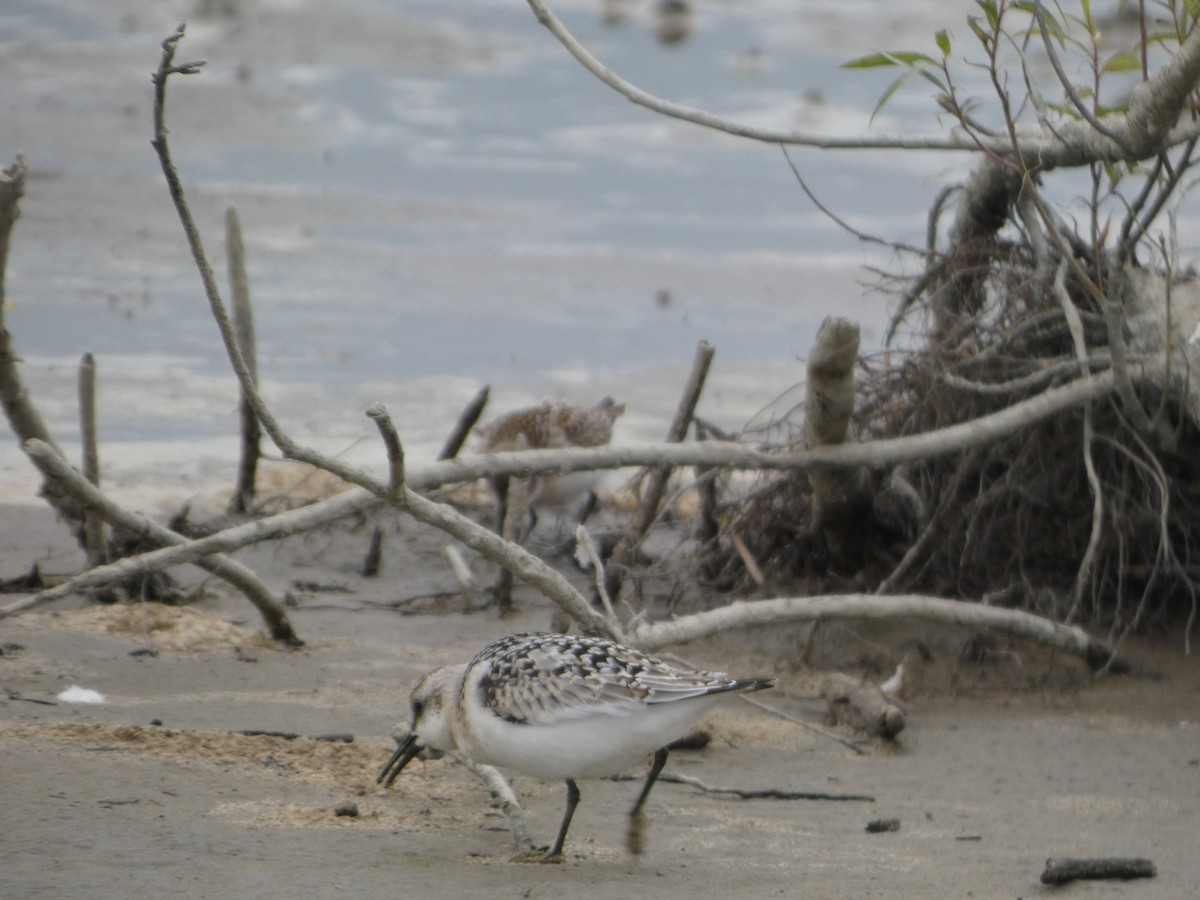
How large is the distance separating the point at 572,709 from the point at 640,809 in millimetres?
474

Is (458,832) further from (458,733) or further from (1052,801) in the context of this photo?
(1052,801)

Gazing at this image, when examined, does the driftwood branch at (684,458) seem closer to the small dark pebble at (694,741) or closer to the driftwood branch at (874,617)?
the driftwood branch at (874,617)

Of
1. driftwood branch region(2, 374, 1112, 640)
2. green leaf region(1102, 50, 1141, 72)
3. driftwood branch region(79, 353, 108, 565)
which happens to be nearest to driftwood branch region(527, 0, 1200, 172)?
green leaf region(1102, 50, 1141, 72)

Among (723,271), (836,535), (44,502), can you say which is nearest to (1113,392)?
(836,535)

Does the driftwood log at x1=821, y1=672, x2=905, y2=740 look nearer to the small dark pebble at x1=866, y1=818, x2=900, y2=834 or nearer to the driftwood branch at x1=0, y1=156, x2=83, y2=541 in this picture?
the small dark pebble at x1=866, y1=818, x2=900, y2=834

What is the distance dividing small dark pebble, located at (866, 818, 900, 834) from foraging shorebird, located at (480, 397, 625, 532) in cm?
365

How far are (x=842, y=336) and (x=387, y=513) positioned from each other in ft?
11.1

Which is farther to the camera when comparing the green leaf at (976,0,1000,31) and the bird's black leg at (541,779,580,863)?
the green leaf at (976,0,1000,31)

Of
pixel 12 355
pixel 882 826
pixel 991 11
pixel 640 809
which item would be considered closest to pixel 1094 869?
pixel 882 826

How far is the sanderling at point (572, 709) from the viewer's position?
184 inches

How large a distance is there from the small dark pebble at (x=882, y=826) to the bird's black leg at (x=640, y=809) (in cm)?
66

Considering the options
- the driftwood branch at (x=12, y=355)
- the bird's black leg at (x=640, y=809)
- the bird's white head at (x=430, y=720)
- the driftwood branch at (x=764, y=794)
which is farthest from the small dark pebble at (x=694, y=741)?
the driftwood branch at (x=12, y=355)

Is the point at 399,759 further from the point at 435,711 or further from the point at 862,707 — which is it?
the point at 862,707

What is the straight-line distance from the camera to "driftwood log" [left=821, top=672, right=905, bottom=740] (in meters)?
6.00
